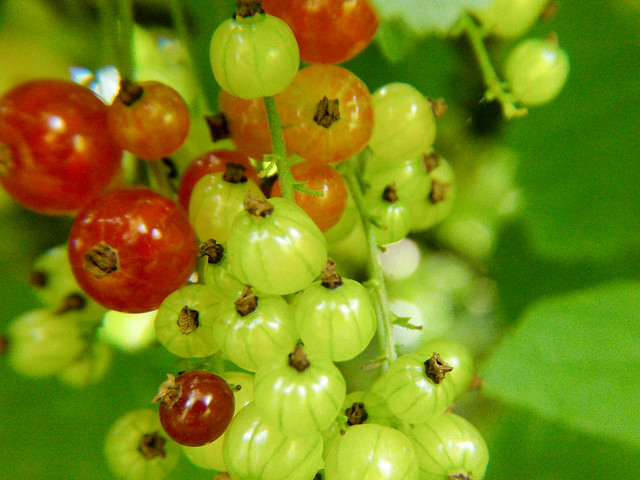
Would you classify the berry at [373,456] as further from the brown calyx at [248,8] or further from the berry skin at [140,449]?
the brown calyx at [248,8]

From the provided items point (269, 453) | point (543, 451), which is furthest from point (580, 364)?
point (269, 453)

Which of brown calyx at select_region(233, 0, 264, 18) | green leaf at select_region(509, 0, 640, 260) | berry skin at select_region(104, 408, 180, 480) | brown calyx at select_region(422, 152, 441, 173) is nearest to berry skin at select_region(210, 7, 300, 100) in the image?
brown calyx at select_region(233, 0, 264, 18)

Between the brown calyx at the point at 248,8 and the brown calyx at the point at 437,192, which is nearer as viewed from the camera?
the brown calyx at the point at 248,8

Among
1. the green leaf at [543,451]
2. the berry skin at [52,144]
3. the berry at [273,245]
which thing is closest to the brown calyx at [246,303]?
the berry at [273,245]

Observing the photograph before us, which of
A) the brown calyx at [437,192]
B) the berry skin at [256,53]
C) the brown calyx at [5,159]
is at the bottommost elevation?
the brown calyx at [437,192]

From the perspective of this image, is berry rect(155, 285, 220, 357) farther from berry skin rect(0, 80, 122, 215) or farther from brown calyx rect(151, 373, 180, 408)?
berry skin rect(0, 80, 122, 215)

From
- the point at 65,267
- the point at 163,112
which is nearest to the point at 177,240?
the point at 163,112
